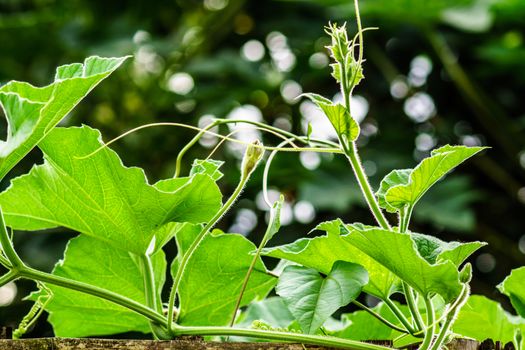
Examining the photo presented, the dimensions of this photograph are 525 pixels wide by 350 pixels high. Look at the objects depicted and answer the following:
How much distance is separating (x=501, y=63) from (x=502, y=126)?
8.0 inches

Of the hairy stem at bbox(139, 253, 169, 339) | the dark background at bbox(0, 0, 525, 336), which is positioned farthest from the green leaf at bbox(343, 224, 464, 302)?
the dark background at bbox(0, 0, 525, 336)

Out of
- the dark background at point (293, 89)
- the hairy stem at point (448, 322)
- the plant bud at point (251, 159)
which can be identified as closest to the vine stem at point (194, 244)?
the plant bud at point (251, 159)

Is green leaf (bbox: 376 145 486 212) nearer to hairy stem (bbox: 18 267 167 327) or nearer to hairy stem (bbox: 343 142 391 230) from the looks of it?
hairy stem (bbox: 343 142 391 230)

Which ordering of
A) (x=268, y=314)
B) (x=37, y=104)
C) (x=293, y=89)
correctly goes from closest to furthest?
(x=37, y=104) < (x=268, y=314) < (x=293, y=89)

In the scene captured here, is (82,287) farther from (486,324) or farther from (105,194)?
(486,324)

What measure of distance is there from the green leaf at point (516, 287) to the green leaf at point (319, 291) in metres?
0.07

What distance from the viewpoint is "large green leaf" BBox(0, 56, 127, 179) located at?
1.11 feet

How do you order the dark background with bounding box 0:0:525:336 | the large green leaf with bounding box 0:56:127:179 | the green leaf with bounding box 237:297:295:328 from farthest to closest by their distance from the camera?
the dark background with bounding box 0:0:525:336 → the green leaf with bounding box 237:297:295:328 → the large green leaf with bounding box 0:56:127:179

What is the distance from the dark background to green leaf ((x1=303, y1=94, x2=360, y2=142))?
58.7 inches

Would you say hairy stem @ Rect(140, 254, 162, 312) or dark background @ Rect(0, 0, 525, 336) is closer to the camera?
hairy stem @ Rect(140, 254, 162, 312)

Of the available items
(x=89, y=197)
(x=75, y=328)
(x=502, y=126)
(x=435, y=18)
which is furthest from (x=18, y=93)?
(x=502, y=126)

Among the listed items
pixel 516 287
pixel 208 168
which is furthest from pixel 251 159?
pixel 516 287

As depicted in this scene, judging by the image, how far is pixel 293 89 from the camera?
2.19 meters

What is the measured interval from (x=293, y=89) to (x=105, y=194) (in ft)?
5.93
